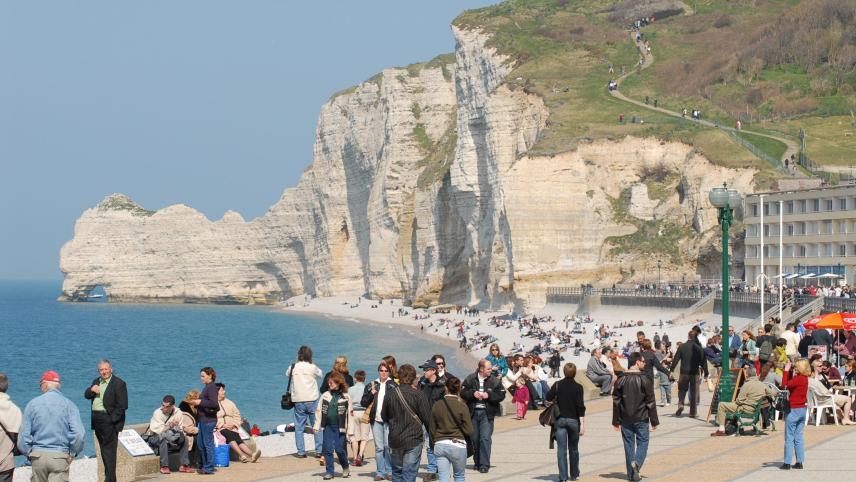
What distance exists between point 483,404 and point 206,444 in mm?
3767

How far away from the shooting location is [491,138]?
94.4 meters

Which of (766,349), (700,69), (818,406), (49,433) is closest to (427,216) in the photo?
(700,69)

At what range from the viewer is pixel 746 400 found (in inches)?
787

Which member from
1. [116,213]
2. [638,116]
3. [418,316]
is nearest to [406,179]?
[418,316]

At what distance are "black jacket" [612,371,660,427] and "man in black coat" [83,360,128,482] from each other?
5.99m

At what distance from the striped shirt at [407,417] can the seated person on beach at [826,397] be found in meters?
8.86

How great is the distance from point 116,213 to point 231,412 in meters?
149

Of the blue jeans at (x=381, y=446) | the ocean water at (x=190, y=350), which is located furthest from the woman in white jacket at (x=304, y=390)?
the ocean water at (x=190, y=350)

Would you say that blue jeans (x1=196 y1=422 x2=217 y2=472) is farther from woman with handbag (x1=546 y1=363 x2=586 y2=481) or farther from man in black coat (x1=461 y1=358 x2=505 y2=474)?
woman with handbag (x1=546 y1=363 x2=586 y2=481)

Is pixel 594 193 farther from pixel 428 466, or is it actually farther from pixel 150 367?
pixel 428 466

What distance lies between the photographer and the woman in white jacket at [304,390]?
60.0ft

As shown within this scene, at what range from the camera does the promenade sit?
1638 cm

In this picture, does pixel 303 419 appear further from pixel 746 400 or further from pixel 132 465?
pixel 746 400

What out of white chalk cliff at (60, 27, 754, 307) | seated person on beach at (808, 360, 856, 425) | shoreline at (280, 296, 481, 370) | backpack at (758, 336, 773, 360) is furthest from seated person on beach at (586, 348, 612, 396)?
white chalk cliff at (60, 27, 754, 307)
